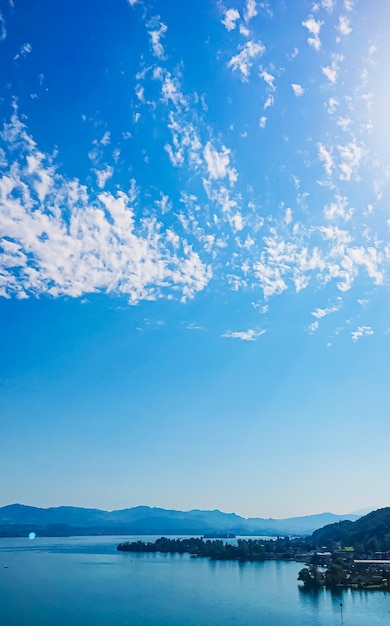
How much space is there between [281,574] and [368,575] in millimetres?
12373

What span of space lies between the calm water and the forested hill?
19.0 m

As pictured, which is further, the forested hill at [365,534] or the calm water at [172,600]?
the forested hill at [365,534]

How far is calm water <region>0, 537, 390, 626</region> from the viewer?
28.1 meters

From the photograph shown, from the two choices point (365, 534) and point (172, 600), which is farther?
point (365, 534)

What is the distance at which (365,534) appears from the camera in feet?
242

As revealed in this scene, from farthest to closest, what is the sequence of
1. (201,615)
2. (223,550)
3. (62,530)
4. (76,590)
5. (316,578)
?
(62,530)
(223,550)
(316,578)
(76,590)
(201,615)

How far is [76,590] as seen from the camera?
3847 centimetres

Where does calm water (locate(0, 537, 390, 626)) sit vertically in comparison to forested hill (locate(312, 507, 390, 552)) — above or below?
below

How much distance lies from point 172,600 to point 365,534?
160 ft

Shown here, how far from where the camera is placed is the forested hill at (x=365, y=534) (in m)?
66.4

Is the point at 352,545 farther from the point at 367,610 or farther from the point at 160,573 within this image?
the point at 367,610

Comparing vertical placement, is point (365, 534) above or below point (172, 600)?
above

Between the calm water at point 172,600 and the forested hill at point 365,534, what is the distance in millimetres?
18958

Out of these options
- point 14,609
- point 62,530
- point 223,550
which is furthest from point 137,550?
point 62,530
